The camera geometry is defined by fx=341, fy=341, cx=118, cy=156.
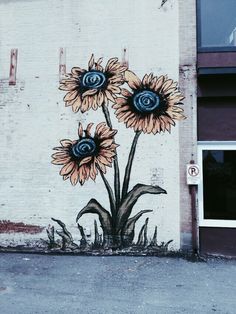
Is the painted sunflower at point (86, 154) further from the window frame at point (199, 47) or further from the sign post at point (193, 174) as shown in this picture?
the window frame at point (199, 47)

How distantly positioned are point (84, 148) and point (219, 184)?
294cm

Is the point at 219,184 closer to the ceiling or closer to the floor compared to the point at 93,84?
closer to the floor

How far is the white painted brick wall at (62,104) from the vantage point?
7117 millimetres

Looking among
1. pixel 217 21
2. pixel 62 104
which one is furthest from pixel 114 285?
pixel 217 21

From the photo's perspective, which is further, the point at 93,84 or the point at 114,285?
the point at 93,84

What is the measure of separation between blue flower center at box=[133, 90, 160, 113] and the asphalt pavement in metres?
3.08

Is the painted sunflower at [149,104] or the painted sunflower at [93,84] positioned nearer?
the painted sunflower at [149,104]

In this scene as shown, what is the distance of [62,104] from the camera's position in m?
7.38

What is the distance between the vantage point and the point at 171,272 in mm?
5977

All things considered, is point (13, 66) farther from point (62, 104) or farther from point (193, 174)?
point (193, 174)

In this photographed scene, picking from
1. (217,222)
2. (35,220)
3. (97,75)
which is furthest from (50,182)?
(217,222)

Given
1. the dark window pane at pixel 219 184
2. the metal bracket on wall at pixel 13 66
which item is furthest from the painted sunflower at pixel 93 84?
the dark window pane at pixel 219 184

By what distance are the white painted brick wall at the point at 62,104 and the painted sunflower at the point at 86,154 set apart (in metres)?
0.15

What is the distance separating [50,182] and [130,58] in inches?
124
